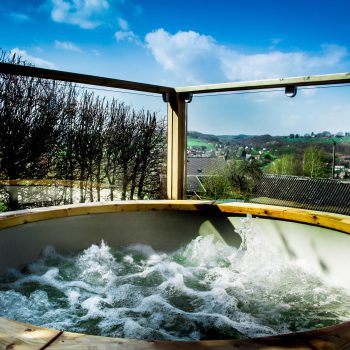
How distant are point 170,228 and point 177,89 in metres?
1.37

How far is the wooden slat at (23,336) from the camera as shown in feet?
2.88

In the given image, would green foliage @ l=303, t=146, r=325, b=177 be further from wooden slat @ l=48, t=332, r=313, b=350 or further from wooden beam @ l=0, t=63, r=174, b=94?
wooden slat @ l=48, t=332, r=313, b=350

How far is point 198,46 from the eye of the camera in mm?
29000

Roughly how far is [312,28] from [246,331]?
19.8m

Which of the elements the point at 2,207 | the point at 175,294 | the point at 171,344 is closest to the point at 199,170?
the point at 175,294

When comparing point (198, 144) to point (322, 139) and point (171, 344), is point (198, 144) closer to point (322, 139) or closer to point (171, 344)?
point (322, 139)

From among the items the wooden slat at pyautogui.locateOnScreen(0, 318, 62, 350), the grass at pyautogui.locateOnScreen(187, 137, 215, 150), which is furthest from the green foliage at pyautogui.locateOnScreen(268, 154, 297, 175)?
the wooden slat at pyautogui.locateOnScreen(0, 318, 62, 350)

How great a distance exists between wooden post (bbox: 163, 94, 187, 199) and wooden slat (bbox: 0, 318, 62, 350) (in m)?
2.58

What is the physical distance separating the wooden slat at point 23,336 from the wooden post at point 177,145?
258cm

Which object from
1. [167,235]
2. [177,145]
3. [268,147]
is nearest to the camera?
[167,235]

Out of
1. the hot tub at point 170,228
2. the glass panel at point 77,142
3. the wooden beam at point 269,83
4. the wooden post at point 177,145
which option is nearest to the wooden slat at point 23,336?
the hot tub at point 170,228

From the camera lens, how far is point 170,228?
3.05 meters

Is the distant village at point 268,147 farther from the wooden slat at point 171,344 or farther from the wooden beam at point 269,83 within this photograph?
the wooden slat at point 171,344

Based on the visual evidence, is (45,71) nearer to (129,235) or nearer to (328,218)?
(129,235)
